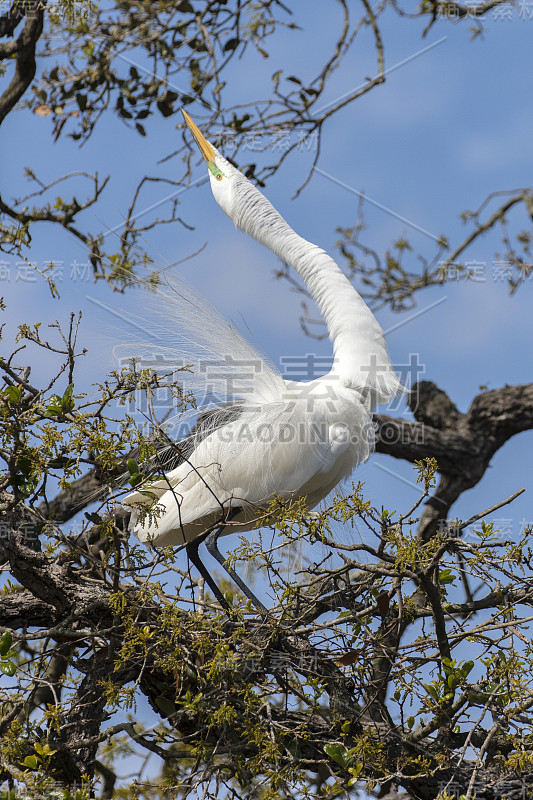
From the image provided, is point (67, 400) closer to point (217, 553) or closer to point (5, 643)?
point (5, 643)

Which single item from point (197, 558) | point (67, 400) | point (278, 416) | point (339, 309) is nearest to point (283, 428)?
point (278, 416)

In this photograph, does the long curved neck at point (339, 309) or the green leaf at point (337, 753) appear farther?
the long curved neck at point (339, 309)

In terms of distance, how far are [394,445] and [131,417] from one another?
2.66 metres

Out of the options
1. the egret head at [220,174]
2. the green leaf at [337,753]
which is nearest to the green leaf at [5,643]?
the green leaf at [337,753]

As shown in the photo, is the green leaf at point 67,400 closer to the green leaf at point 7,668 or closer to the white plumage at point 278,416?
the green leaf at point 7,668

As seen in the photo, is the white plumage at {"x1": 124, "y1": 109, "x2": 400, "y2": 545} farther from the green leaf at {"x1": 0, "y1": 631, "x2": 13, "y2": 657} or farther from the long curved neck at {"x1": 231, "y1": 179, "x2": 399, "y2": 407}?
the green leaf at {"x1": 0, "y1": 631, "x2": 13, "y2": 657}

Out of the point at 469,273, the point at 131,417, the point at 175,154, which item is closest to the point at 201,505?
the point at 131,417

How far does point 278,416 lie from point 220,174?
130cm

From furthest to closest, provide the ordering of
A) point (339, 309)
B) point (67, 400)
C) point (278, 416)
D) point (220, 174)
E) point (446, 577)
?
point (220, 174)
point (339, 309)
point (278, 416)
point (446, 577)
point (67, 400)

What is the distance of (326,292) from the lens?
3211 millimetres

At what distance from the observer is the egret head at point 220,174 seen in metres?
3.52

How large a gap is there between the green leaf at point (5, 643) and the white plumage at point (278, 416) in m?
1.04

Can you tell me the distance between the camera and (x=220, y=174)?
3598 mm

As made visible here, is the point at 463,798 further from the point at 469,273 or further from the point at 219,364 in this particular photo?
the point at 469,273
